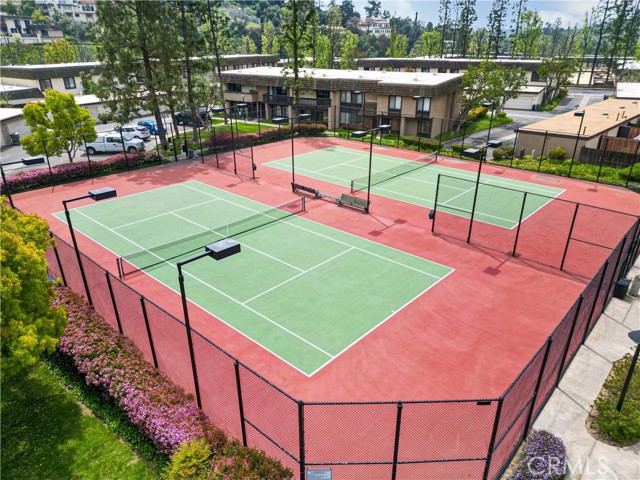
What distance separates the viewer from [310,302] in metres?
17.5

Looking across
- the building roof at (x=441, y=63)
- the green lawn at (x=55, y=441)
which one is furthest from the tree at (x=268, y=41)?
the green lawn at (x=55, y=441)

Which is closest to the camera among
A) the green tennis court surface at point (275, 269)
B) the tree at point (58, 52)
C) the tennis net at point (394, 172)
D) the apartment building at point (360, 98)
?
the green tennis court surface at point (275, 269)

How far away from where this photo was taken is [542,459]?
10109 mm

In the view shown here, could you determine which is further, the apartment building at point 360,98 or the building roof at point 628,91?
the building roof at point 628,91

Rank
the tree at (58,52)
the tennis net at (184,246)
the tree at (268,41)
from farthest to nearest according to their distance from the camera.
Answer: the tree at (268,41) < the tree at (58,52) < the tennis net at (184,246)

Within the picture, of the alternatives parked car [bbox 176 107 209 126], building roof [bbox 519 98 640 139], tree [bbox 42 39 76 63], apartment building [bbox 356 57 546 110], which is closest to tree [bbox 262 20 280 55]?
apartment building [bbox 356 57 546 110]

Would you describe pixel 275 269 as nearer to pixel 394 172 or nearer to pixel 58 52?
pixel 394 172

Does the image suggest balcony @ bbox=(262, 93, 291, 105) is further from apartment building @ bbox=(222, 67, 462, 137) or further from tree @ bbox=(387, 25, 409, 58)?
tree @ bbox=(387, 25, 409, 58)

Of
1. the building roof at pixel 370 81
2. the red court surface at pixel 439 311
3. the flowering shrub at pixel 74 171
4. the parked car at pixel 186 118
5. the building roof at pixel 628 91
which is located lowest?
the red court surface at pixel 439 311

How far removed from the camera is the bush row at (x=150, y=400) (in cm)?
947

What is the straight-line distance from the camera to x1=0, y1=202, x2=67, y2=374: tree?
10078mm

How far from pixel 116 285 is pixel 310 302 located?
26.1 feet

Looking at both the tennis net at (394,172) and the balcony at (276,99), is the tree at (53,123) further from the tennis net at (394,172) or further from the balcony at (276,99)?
the balcony at (276,99)

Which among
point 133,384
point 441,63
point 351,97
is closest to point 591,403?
point 133,384
